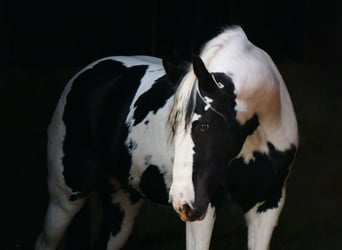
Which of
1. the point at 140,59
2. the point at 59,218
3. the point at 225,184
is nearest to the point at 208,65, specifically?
the point at 225,184

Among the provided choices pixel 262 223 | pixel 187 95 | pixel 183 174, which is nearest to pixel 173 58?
pixel 262 223

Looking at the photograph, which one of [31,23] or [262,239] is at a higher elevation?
[31,23]

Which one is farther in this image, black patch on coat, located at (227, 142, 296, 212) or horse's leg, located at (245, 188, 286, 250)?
horse's leg, located at (245, 188, 286, 250)

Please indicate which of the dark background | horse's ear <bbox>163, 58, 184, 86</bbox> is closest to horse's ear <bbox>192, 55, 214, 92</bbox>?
horse's ear <bbox>163, 58, 184, 86</bbox>

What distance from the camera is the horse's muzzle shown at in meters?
3.36

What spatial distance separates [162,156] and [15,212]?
4.88 ft

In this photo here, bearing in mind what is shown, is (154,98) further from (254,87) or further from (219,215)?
(219,215)

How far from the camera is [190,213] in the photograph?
3.37m

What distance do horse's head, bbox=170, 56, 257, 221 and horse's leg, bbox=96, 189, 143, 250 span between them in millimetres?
1256

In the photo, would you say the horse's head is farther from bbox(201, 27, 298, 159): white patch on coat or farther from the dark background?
the dark background

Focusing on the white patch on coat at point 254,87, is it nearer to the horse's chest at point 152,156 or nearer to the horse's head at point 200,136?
the horse's head at point 200,136

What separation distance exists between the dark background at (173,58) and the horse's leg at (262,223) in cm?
128

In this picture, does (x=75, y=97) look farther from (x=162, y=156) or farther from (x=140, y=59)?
(x=162, y=156)

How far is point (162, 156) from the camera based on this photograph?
4.02 m
